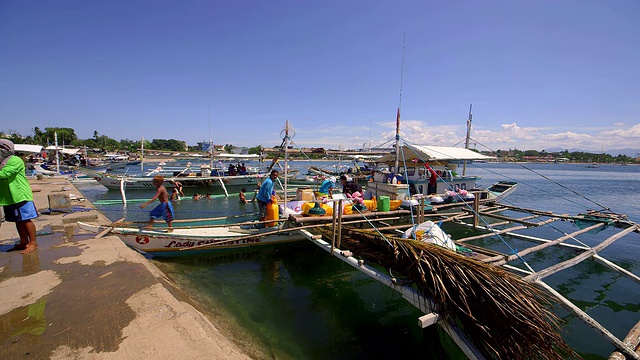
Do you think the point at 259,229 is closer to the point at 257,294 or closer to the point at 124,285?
the point at 257,294

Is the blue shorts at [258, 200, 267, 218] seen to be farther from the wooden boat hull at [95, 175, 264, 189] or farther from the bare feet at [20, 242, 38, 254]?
the wooden boat hull at [95, 175, 264, 189]

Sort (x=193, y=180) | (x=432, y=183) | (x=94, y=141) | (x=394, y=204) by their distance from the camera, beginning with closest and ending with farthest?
(x=394, y=204) → (x=432, y=183) → (x=193, y=180) → (x=94, y=141)

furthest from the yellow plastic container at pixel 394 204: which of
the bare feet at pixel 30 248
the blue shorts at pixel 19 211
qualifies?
the bare feet at pixel 30 248

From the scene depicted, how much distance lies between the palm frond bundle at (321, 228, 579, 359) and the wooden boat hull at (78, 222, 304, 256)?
4383 millimetres

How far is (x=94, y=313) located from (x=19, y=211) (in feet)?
12.8

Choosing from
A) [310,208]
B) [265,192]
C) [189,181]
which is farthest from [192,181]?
[310,208]

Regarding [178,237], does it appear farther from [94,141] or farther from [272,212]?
[94,141]

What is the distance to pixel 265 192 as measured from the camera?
9.48 metres

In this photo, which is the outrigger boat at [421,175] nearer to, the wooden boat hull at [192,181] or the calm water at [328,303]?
the calm water at [328,303]

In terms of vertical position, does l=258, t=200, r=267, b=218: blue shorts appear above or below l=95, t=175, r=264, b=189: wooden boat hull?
above

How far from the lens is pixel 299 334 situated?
5.66 metres

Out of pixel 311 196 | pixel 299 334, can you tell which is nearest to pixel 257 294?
pixel 299 334

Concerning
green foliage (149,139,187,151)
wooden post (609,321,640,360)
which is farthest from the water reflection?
green foliage (149,139,187,151)

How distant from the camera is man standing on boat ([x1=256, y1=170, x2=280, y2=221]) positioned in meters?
9.29
